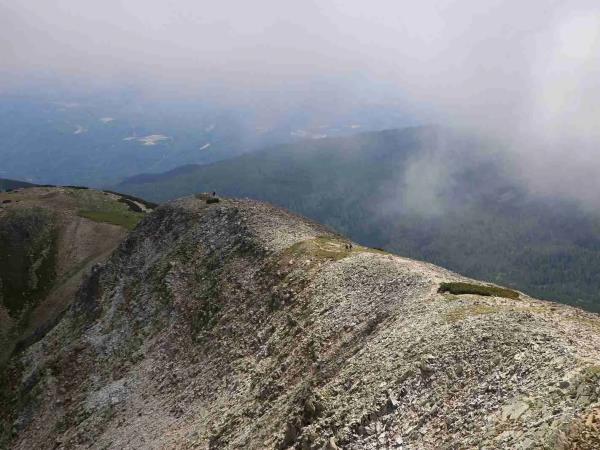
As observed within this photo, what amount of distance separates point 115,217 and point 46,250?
22742mm

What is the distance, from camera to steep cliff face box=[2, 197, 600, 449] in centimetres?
2595

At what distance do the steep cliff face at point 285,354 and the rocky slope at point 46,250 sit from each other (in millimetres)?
26521

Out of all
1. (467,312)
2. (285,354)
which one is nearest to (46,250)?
(285,354)

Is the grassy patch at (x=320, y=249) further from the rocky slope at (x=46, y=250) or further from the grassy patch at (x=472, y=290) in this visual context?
the rocky slope at (x=46, y=250)

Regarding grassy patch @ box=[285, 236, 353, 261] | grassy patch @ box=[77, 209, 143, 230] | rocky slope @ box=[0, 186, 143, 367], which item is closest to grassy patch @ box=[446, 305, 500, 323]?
grassy patch @ box=[285, 236, 353, 261]

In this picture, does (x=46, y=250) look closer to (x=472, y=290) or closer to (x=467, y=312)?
(x=472, y=290)

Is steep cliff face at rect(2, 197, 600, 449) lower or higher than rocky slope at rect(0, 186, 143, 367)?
higher

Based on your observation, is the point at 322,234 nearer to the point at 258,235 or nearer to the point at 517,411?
the point at 258,235

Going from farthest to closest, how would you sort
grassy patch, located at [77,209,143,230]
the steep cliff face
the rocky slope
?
grassy patch, located at [77,209,143,230] → the rocky slope → the steep cliff face

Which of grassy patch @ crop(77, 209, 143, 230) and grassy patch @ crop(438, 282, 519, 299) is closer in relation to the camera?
grassy patch @ crop(438, 282, 519, 299)

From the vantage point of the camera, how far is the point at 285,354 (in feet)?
150

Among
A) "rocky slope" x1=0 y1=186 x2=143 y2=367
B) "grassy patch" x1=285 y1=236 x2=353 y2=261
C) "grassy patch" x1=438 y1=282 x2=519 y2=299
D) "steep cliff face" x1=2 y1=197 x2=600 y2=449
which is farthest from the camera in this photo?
"rocky slope" x1=0 y1=186 x2=143 y2=367

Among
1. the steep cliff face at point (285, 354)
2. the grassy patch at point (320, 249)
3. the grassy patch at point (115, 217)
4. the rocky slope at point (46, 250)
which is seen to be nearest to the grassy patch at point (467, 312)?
the steep cliff face at point (285, 354)

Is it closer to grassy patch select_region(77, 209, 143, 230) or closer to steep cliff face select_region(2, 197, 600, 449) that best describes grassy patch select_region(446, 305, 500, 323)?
steep cliff face select_region(2, 197, 600, 449)
